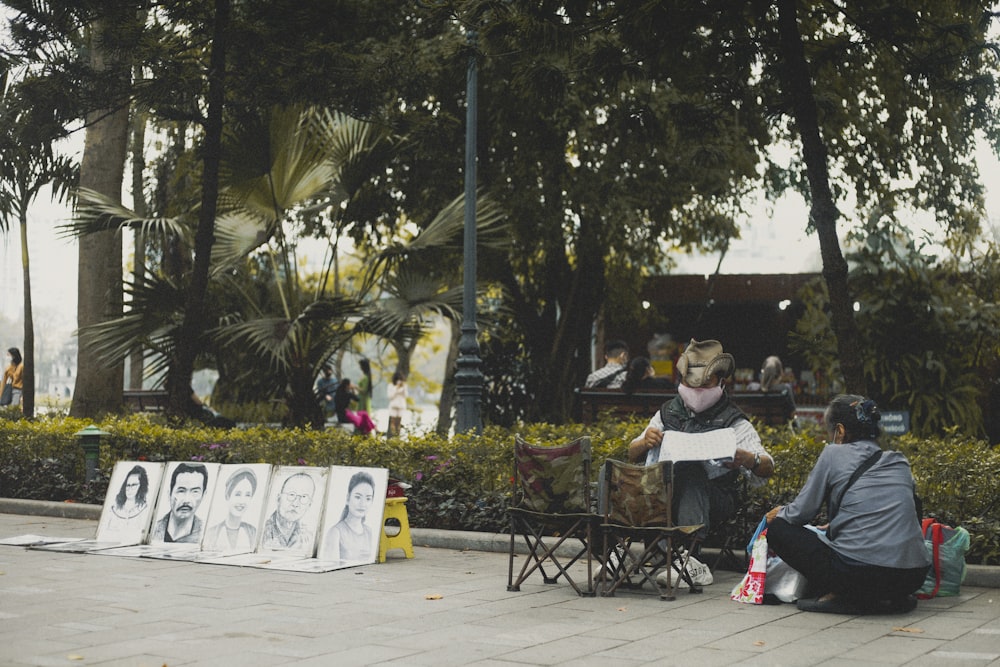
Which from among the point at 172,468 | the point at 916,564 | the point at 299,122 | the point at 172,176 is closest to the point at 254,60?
the point at 299,122

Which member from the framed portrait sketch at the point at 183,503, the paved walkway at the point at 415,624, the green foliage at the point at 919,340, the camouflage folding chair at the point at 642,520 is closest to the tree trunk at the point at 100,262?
the framed portrait sketch at the point at 183,503

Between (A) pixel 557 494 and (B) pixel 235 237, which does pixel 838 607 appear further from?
(B) pixel 235 237

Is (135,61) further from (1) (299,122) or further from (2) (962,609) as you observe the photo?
(2) (962,609)

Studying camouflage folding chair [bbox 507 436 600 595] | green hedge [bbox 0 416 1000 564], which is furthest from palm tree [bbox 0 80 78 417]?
camouflage folding chair [bbox 507 436 600 595]

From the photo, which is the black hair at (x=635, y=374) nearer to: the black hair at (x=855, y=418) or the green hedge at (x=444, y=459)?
the green hedge at (x=444, y=459)

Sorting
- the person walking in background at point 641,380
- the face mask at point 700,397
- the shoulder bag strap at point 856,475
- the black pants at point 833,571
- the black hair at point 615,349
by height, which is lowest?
the black pants at point 833,571

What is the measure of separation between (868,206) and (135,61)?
13093mm

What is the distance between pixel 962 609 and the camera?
709cm

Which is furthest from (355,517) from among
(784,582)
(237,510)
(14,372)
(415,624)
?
(14,372)

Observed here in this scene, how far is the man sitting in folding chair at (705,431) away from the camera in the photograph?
8.02 meters

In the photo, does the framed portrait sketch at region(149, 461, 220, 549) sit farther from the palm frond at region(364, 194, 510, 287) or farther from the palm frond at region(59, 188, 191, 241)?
the palm frond at region(364, 194, 510, 287)

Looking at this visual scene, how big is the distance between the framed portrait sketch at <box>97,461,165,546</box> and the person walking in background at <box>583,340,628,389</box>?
20.1 ft

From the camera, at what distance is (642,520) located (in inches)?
299

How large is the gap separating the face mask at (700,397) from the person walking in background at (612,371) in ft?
20.3
